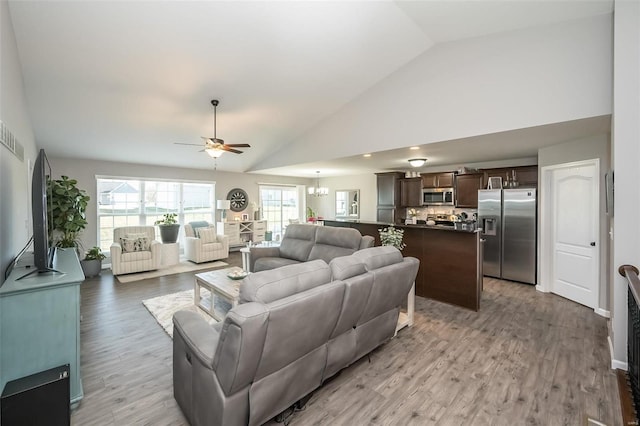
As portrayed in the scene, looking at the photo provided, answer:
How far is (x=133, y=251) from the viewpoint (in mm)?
5820

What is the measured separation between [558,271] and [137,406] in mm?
5650

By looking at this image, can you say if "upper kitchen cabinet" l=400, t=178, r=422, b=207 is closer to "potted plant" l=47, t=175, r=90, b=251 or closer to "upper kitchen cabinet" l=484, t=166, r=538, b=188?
"upper kitchen cabinet" l=484, t=166, r=538, b=188

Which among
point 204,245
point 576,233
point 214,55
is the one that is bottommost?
point 204,245

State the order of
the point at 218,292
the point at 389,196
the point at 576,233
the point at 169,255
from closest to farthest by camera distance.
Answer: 1. the point at 218,292
2. the point at 576,233
3. the point at 169,255
4. the point at 389,196

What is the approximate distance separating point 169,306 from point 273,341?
3.07 meters

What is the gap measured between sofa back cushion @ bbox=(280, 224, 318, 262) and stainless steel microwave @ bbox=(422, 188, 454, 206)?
356 cm

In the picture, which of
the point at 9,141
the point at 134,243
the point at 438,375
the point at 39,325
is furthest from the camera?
the point at 134,243

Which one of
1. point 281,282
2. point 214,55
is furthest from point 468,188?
point 281,282

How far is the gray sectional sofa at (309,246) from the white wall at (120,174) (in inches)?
149

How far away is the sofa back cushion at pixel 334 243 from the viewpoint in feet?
13.7

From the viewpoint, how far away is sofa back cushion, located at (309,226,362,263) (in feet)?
13.7

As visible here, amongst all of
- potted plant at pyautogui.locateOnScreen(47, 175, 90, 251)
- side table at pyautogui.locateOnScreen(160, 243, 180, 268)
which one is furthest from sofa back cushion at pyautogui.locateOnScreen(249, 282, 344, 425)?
side table at pyautogui.locateOnScreen(160, 243, 180, 268)

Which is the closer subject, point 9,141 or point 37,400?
point 37,400

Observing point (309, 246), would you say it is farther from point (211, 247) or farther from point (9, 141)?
point (9, 141)
